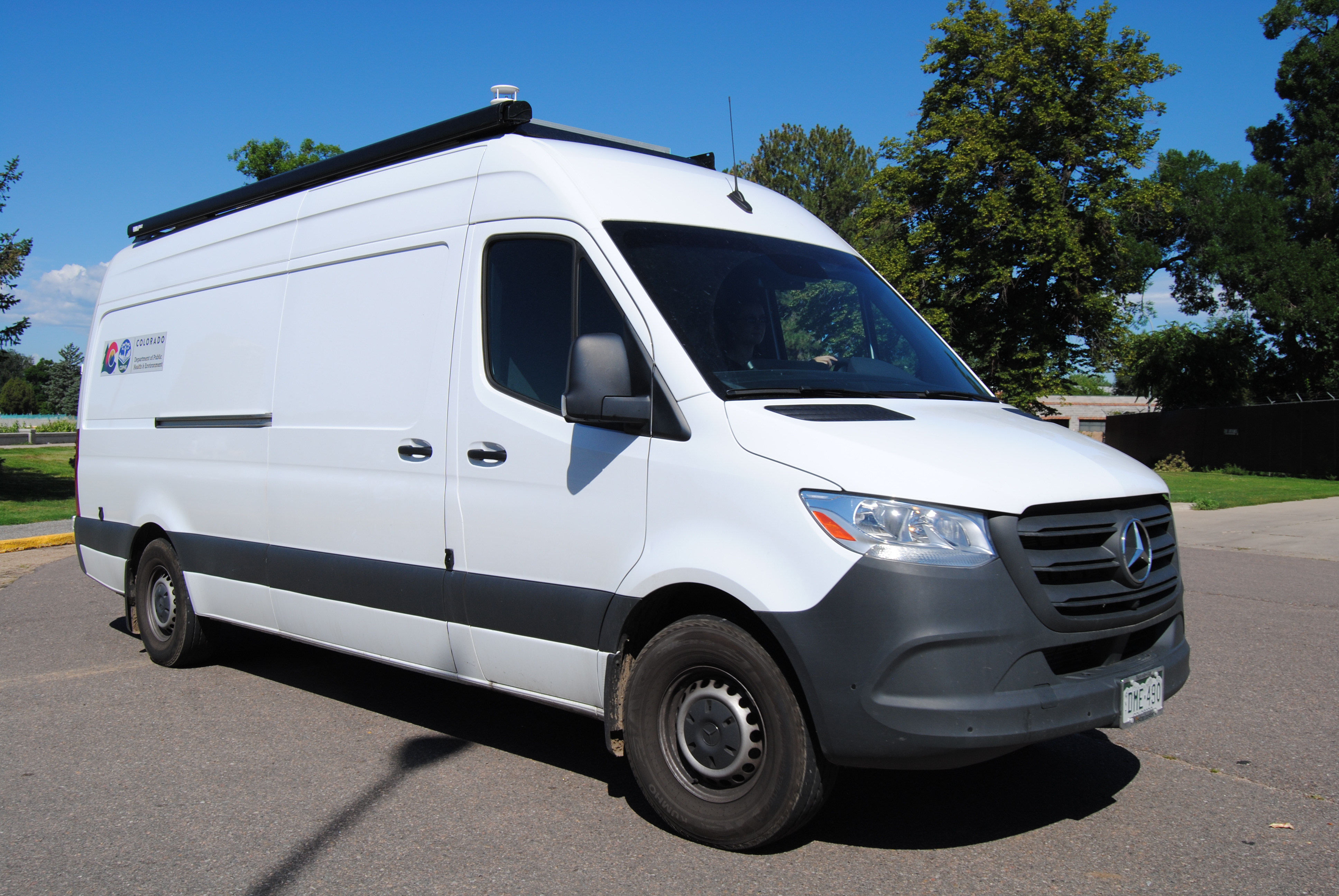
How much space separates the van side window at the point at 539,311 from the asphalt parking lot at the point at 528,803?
170 cm

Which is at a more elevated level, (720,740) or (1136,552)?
(1136,552)

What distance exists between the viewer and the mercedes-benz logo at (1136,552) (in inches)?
144

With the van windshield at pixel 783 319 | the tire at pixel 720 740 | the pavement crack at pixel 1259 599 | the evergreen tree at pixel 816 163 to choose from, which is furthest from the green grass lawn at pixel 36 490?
the evergreen tree at pixel 816 163

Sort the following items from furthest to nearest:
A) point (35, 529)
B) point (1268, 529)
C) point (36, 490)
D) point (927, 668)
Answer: point (36, 490) < point (35, 529) < point (1268, 529) < point (927, 668)

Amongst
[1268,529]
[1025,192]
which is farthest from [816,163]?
[1268,529]

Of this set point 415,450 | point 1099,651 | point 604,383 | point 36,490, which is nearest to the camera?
point 1099,651

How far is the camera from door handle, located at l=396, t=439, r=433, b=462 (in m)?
4.75

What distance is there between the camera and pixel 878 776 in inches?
184

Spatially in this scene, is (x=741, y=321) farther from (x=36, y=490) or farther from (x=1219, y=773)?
(x=36, y=490)

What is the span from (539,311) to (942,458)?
71.9 inches

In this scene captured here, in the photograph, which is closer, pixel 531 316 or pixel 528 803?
pixel 528 803

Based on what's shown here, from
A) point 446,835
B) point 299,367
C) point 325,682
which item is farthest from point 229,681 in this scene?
point 446,835

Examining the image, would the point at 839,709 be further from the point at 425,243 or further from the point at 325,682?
the point at 325,682

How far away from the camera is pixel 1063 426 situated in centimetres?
471
